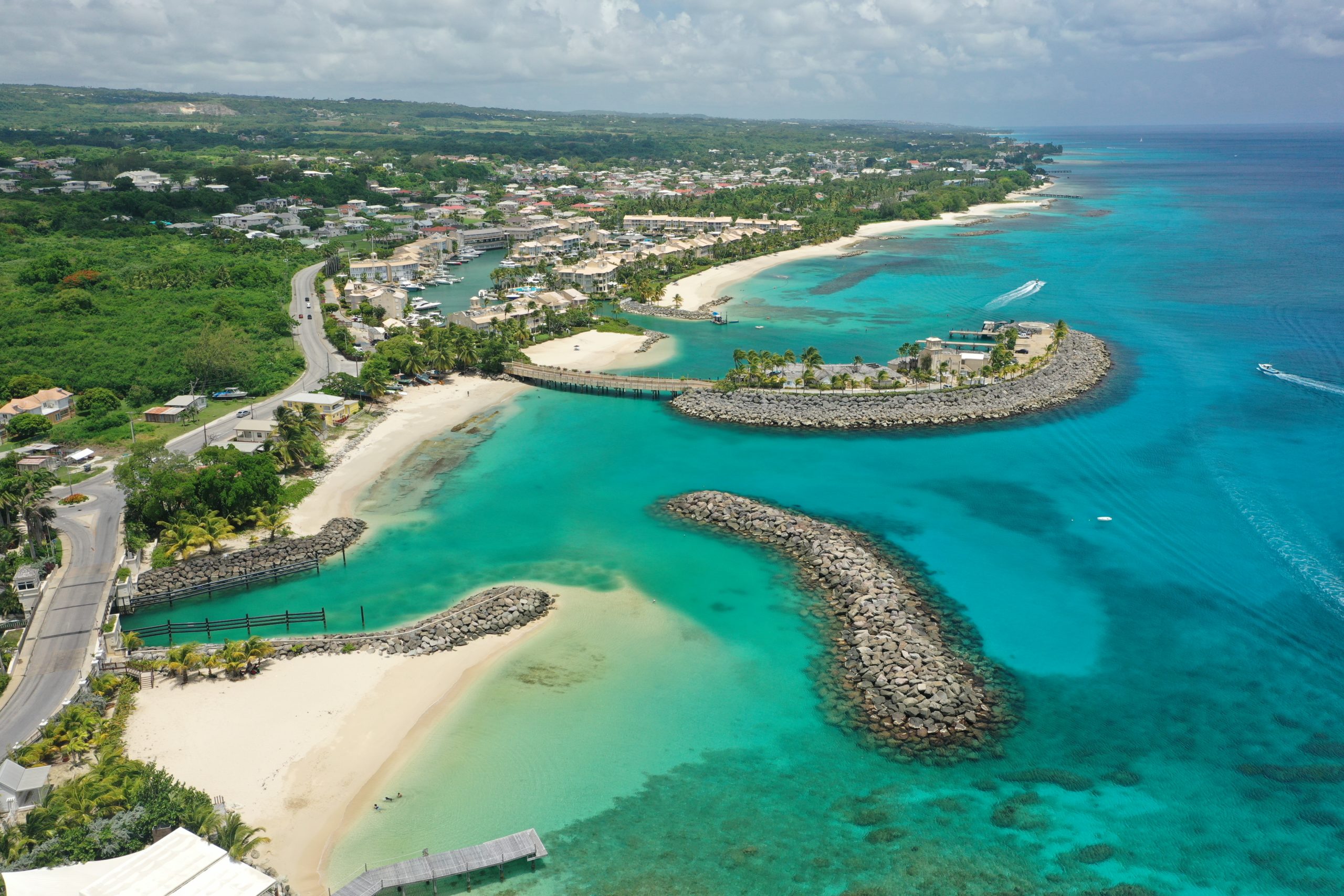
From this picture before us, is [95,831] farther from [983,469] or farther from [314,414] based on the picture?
[983,469]

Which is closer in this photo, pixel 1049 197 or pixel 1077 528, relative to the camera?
pixel 1077 528

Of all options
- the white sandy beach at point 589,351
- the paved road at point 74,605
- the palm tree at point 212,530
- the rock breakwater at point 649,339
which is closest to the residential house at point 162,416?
the paved road at point 74,605

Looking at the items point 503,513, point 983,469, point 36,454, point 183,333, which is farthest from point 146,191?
point 983,469

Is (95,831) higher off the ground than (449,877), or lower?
higher

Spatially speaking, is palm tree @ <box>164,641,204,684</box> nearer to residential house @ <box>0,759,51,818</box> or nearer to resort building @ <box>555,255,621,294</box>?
residential house @ <box>0,759,51,818</box>

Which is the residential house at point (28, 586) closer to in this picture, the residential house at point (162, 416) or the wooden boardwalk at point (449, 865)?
the wooden boardwalk at point (449, 865)

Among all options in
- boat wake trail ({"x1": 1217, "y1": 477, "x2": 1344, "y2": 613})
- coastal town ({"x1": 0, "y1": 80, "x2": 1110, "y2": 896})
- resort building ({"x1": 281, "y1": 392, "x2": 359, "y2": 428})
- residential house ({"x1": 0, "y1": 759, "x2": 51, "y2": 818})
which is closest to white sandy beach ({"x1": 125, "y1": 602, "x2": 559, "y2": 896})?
coastal town ({"x1": 0, "y1": 80, "x2": 1110, "y2": 896})

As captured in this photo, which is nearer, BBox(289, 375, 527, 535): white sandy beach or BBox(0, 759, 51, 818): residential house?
BBox(0, 759, 51, 818): residential house
